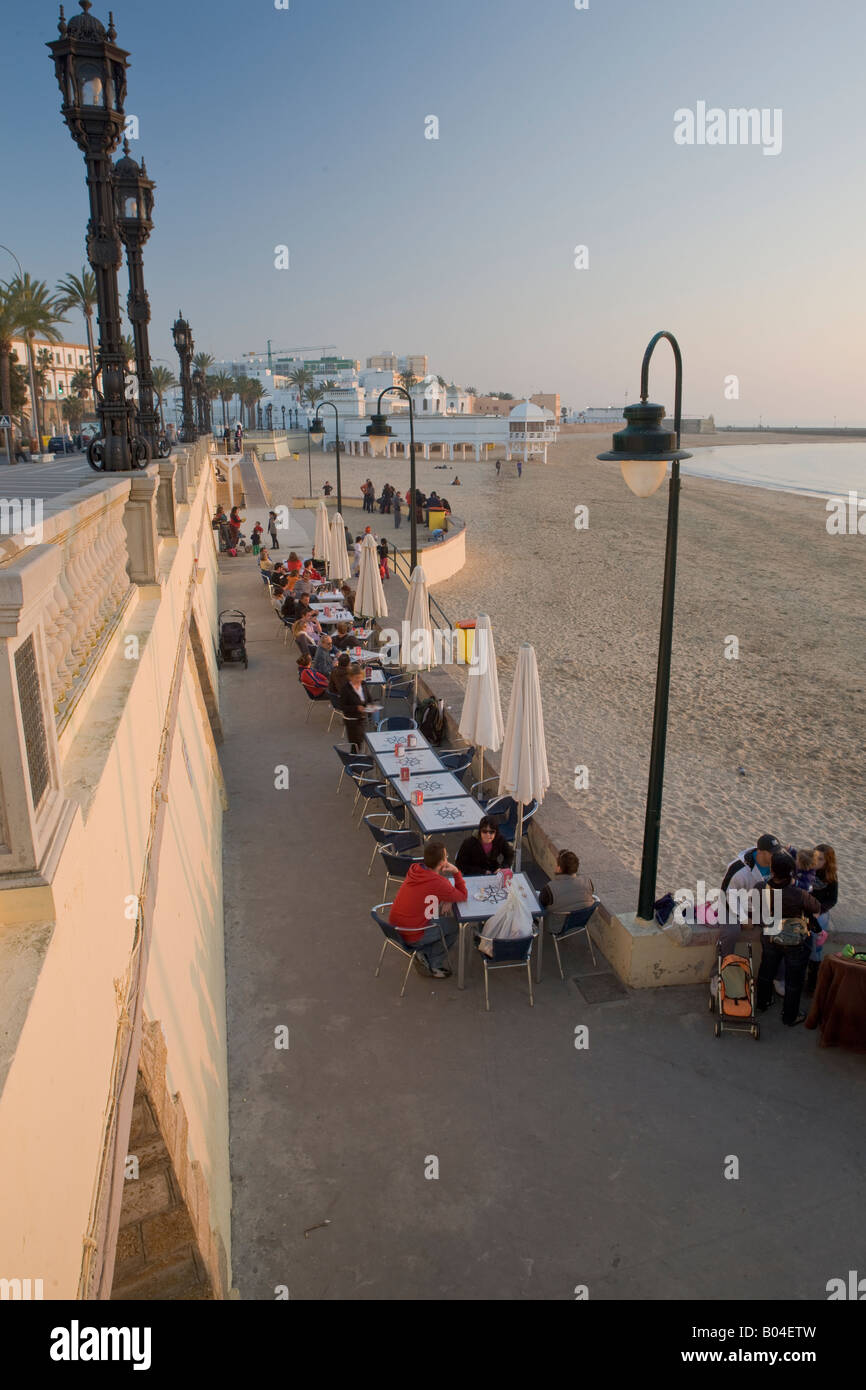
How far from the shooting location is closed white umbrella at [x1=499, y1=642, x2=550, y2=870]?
8039 millimetres

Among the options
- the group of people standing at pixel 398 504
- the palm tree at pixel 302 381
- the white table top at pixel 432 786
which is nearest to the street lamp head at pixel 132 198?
the white table top at pixel 432 786

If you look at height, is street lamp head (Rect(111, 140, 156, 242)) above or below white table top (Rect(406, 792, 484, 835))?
above

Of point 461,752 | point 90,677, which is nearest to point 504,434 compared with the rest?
point 461,752

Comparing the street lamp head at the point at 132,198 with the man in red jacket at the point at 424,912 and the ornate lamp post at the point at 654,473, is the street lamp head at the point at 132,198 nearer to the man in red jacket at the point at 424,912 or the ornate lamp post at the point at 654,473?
→ the ornate lamp post at the point at 654,473

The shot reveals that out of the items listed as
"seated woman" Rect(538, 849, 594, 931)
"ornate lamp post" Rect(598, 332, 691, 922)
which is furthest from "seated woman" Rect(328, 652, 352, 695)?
"ornate lamp post" Rect(598, 332, 691, 922)

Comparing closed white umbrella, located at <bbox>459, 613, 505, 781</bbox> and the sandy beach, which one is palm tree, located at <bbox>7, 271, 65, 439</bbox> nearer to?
the sandy beach

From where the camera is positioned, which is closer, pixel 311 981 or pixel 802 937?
pixel 802 937

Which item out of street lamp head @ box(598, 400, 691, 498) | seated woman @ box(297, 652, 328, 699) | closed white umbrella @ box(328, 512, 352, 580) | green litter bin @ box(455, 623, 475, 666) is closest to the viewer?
street lamp head @ box(598, 400, 691, 498)

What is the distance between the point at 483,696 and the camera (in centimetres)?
948

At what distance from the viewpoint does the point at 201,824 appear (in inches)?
283

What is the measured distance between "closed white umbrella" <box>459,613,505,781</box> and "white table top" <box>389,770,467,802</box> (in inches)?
20.1

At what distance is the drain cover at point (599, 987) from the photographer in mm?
6898
